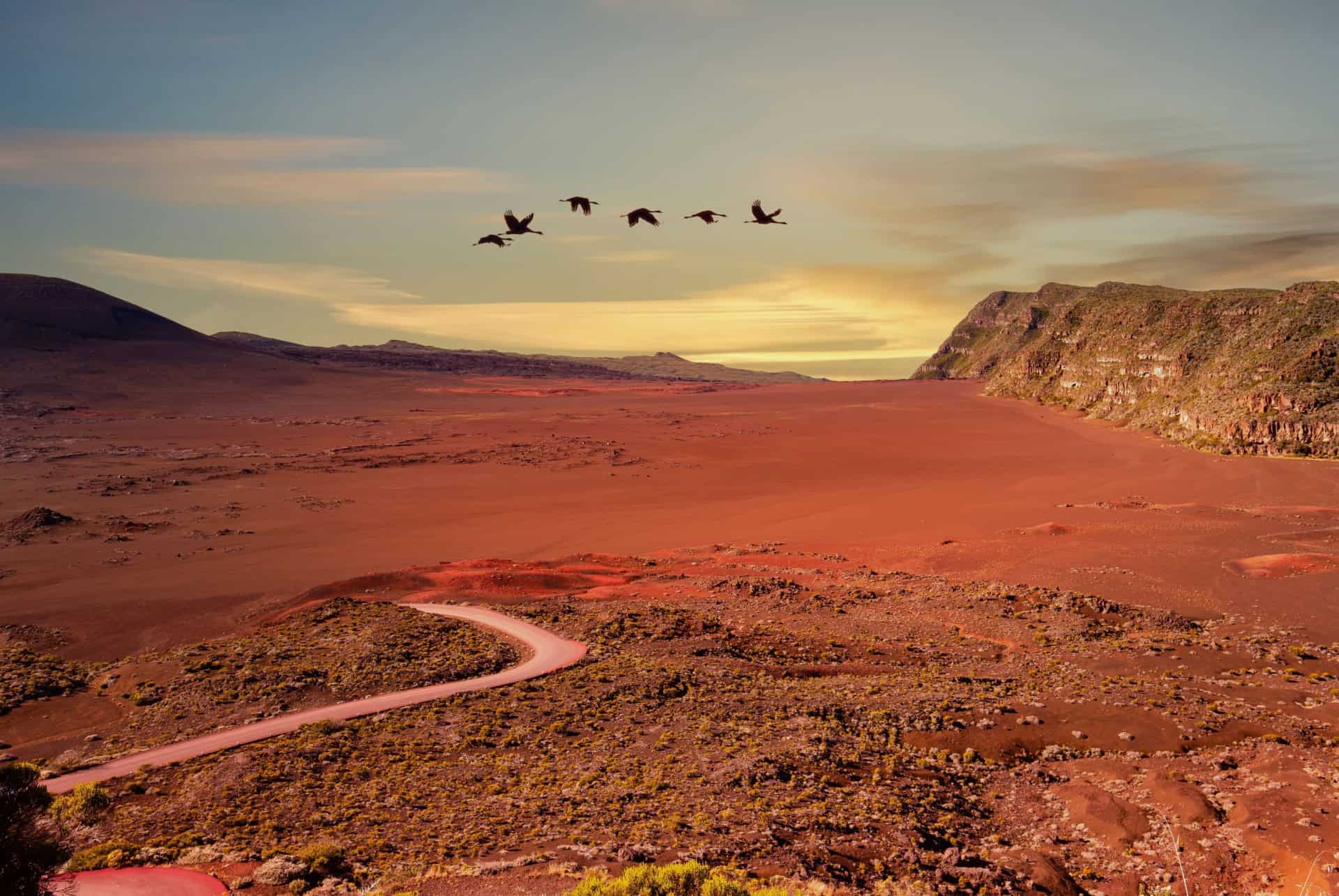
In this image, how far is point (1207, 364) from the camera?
7581 cm

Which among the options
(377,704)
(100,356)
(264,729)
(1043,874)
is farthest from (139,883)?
(100,356)

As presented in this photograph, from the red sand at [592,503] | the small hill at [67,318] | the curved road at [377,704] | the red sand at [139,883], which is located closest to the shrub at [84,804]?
the curved road at [377,704]

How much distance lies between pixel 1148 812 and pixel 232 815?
21108 millimetres

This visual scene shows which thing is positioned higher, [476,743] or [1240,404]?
[1240,404]

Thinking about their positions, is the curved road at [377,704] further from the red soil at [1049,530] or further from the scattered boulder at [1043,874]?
the red soil at [1049,530]

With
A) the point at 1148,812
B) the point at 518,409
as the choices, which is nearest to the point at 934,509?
the point at 1148,812

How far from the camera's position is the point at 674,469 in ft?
251

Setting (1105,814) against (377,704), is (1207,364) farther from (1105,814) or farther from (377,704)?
(377,704)

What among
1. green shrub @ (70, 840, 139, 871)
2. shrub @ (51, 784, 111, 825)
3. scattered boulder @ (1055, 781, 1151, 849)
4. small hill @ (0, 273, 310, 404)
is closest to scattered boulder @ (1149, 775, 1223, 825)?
scattered boulder @ (1055, 781, 1151, 849)

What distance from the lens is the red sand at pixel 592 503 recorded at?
3834 cm

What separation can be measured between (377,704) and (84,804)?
8.48m

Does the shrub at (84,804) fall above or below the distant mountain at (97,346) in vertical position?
below

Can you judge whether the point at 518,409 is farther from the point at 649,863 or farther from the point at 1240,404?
the point at 649,863

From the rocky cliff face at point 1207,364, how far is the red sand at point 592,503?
3543 mm
